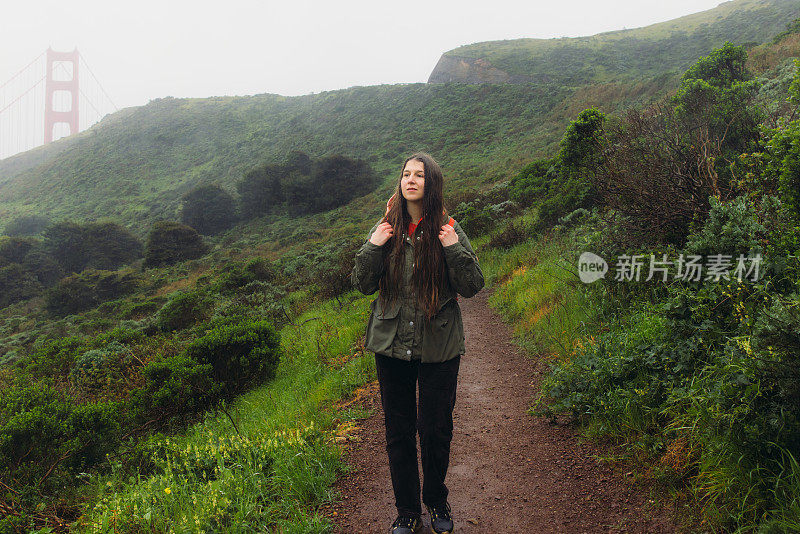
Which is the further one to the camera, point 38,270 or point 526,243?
point 38,270

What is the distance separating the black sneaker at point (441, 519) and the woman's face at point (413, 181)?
186 cm

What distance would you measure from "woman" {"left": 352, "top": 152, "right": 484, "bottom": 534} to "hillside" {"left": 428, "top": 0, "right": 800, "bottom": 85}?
141 ft

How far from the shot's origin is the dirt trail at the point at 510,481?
2627mm

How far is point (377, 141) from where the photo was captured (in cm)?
4800

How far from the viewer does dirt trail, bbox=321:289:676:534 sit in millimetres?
2627

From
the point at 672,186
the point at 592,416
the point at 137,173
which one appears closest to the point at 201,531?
the point at 592,416

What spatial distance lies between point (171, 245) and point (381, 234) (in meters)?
34.2

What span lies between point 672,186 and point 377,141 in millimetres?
45795

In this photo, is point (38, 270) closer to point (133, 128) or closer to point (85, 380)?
point (85, 380)

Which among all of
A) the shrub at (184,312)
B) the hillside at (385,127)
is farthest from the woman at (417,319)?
the hillside at (385,127)

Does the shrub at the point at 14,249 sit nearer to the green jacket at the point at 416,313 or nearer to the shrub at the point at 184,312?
the shrub at the point at 184,312

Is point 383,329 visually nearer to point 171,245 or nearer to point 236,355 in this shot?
point 236,355

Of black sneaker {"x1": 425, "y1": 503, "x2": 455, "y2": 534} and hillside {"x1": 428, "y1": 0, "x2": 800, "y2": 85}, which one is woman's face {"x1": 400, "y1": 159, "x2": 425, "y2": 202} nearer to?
black sneaker {"x1": 425, "y1": 503, "x2": 455, "y2": 534}

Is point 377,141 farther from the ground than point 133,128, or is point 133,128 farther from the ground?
point 133,128
